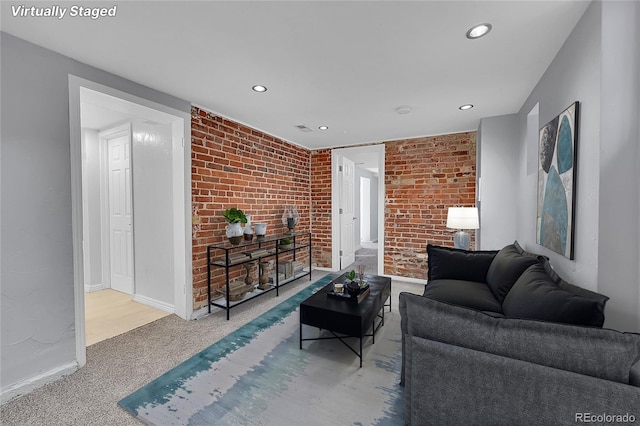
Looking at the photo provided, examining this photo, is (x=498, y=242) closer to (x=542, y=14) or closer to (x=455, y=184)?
(x=455, y=184)

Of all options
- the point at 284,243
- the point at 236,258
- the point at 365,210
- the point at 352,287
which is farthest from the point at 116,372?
the point at 365,210

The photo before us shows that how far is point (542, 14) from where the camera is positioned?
1466 mm

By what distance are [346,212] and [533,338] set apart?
4252 millimetres

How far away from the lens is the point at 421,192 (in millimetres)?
A: 4160

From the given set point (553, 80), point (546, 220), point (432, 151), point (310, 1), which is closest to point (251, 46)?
point (310, 1)

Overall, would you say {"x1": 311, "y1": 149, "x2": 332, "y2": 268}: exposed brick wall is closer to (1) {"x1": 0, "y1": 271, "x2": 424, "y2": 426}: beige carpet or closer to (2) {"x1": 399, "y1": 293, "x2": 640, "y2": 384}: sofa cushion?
(1) {"x1": 0, "y1": 271, "x2": 424, "y2": 426}: beige carpet

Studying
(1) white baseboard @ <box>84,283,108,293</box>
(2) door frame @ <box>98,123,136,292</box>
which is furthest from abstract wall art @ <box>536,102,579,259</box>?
(1) white baseboard @ <box>84,283,108,293</box>

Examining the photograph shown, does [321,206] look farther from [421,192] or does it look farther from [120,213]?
[120,213]

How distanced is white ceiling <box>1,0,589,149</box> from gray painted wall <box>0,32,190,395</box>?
0.24m

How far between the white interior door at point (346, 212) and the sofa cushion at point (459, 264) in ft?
7.79

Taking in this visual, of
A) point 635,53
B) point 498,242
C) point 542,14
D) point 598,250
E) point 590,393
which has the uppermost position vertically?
point 542,14

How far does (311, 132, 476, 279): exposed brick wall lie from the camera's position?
153 inches

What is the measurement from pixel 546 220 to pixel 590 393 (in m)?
1.45

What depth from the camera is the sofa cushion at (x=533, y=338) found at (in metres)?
0.90
